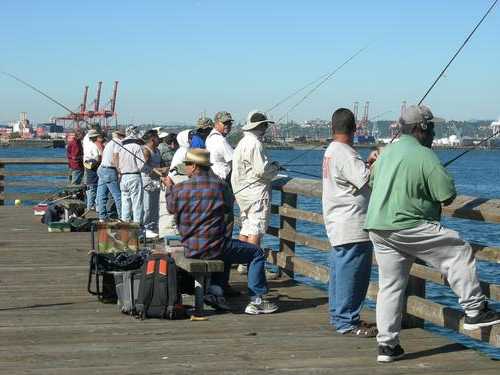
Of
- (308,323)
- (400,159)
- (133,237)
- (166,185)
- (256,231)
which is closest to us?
(400,159)

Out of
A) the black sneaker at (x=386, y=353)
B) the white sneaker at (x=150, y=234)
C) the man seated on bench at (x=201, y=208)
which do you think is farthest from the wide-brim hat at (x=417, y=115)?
the white sneaker at (x=150, y=234)

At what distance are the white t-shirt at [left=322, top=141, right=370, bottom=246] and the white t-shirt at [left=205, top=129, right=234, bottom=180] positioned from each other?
8.69 feet

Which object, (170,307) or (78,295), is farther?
(78,295)

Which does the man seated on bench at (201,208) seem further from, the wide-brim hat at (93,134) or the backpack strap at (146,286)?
the wide-brim hat at (93,134)

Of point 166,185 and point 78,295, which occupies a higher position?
point 166,185

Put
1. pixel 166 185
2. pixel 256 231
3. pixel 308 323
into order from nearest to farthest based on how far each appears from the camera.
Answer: pixel 308 323 → pixel 256 231 → pixel 166 185

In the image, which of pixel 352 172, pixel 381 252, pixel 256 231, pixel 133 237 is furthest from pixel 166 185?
pixel 381 252

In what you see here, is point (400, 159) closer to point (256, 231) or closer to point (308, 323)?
point (308, 323)

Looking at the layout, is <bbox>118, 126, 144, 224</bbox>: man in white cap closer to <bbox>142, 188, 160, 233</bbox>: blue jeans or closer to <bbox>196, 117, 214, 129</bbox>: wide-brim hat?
<bbox>142, 188, 160, 233</bbox>: blue jeans

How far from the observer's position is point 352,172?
240 inches

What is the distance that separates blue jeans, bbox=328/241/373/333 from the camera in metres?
6.23

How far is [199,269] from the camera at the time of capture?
6.65 metres

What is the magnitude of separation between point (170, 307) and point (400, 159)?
2.31 metres

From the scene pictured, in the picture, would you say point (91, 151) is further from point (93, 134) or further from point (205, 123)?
point (205, 123)
